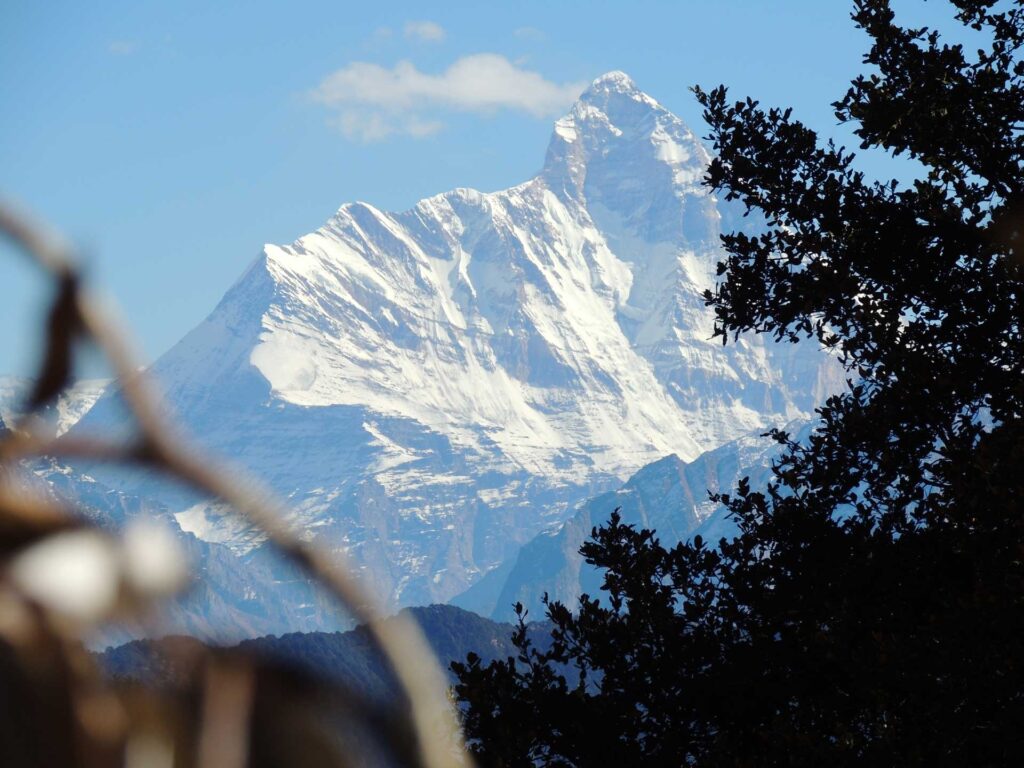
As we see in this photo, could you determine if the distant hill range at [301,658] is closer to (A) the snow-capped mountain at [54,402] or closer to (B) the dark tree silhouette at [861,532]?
(A) the snow-capped mountain at [54,402]

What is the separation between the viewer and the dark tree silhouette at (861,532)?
8773mm

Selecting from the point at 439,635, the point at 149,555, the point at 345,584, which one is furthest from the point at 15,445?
the point at 439,635

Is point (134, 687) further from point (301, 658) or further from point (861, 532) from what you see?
point (861, 532)

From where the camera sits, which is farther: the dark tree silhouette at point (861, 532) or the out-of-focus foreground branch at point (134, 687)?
the dark tree silhouette at point (861, 532)

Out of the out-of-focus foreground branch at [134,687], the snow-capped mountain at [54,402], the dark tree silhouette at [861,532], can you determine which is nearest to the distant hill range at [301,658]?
the out-of-focus foreground branch at [134,687]

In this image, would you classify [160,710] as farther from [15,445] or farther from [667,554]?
[667,554]

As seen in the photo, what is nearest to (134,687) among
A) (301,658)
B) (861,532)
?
(301,658)

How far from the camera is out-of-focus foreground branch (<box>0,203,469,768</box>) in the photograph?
75 cm

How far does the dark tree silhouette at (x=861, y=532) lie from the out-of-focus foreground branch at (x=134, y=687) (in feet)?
23.7

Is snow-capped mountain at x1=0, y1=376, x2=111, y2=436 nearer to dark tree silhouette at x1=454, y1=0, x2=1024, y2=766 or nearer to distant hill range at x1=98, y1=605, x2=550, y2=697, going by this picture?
distant hill range at x1=98, y1=605, x2=550, y2=697

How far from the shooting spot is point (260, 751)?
0.84m

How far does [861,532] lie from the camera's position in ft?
37.3

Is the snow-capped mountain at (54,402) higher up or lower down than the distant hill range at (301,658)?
higher up

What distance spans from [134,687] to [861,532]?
1126 centimetres
